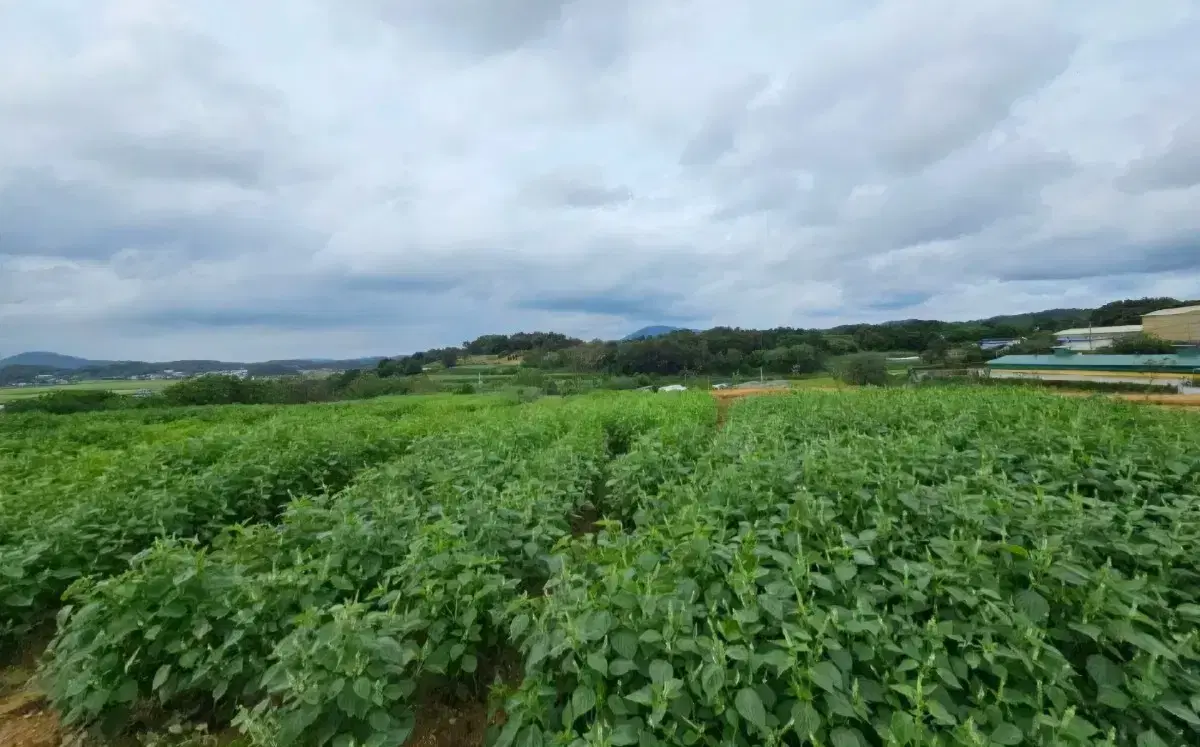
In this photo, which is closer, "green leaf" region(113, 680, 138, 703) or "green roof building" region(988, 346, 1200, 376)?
"green leaf" region(113, 680, 138, 703)

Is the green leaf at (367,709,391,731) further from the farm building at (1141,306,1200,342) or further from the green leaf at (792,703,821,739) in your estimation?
the farm building at (1141,306,1200,342)

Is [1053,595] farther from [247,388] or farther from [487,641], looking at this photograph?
[247,388]

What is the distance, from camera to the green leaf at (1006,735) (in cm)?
183

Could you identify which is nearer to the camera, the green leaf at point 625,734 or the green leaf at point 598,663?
the green leaf at point 625,734

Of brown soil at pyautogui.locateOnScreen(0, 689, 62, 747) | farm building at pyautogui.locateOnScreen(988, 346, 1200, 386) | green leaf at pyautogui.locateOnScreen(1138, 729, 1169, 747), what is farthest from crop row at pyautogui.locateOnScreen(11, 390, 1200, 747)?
farm building at pyautogui.locateOnScreen(988, 346, 1200, 386)

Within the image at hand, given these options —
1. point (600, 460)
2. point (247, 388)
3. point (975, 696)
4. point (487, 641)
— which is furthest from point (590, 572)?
point (247, 388)

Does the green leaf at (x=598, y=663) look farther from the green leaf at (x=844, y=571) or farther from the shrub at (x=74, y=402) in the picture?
the shrub at (x=74, y=402)

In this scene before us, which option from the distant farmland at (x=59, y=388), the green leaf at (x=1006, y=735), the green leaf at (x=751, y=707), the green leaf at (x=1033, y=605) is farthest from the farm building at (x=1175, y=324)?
the distant farmland at (x=59, y=388)

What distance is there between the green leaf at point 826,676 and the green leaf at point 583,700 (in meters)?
0.91

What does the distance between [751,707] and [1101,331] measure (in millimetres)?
37974

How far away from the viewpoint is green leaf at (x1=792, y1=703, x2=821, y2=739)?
75.0 inches

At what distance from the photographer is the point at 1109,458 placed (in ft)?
17.0

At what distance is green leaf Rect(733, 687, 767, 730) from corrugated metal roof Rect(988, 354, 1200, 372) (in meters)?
29.2

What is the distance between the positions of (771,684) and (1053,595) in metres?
1.61
